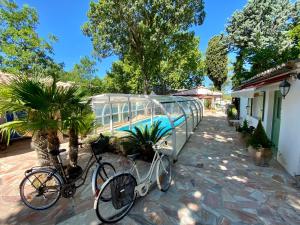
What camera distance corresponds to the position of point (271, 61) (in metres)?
12.6

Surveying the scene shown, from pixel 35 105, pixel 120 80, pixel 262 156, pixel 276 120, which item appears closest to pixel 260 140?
pixel 262 156

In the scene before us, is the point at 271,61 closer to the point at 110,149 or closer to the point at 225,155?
the point at 225,155

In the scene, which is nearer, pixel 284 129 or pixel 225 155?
pixel 284 129

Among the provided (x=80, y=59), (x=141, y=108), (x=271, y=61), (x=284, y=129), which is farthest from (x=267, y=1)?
(x=80, y=59)

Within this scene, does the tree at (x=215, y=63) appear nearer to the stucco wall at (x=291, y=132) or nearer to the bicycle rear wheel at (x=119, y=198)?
the stucco wall at (x=291, y=132)

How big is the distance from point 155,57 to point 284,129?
1310 cm

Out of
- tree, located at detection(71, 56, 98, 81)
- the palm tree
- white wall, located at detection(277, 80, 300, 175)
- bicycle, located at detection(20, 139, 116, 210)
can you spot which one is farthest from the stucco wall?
tree, located at detection(71, 56, 98, 81)

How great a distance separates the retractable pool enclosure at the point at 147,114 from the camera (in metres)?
6.92

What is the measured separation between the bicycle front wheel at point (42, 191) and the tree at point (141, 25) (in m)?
13.7

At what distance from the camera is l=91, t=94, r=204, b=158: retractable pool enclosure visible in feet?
22.7

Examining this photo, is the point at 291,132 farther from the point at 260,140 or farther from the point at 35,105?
the point at 35,105

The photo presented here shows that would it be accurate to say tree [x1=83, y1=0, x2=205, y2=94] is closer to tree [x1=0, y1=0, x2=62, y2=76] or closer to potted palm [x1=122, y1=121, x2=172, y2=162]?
tree [x1=0, y1=0, x2=62, y2=76]

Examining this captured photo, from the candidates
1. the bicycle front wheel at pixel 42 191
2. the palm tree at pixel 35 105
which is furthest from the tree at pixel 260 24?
the bicycle front wheel at pixel 42 191

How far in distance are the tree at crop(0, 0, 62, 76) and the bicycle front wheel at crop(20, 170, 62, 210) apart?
54.7ft
